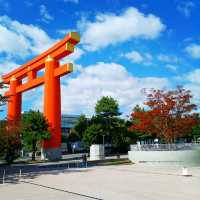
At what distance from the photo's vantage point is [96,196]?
16734 millimetres

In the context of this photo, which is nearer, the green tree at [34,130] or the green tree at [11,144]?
the green tree at [11,144]

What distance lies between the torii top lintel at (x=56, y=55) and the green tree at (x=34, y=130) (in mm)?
6360

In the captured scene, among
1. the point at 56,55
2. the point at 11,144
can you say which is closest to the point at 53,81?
the point at 56,55

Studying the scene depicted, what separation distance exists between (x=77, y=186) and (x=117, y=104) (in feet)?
155

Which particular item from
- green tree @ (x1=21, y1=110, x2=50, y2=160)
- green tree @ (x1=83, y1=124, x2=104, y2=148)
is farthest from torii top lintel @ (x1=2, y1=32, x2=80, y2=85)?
green tree @ (x1=83, y1=124, x2=104, y2=148)

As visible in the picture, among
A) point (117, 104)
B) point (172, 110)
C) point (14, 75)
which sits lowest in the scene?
point (172, 110)

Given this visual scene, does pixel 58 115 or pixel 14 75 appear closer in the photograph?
pixel 58 115

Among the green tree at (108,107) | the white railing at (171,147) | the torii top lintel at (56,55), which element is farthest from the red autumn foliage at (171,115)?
the green tree at (108,107)

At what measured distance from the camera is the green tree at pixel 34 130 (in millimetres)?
53438

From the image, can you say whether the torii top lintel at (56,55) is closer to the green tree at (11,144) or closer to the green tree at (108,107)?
the green tree at (11,144)

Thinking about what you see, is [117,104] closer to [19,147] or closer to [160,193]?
[19,147]

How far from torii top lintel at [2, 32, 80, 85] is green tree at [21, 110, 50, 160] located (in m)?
6.36

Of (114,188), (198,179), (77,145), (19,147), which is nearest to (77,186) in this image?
(114,188)

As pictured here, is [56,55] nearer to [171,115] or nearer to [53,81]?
[53,81]
